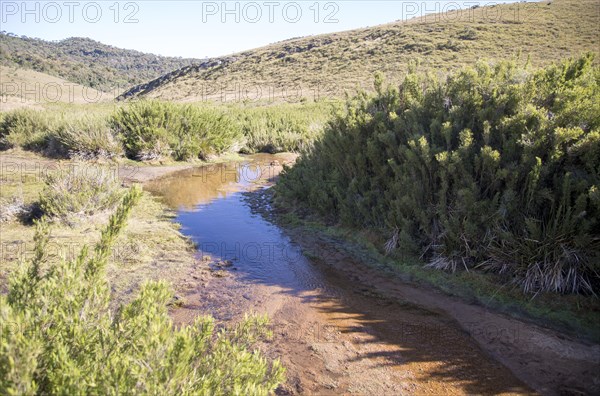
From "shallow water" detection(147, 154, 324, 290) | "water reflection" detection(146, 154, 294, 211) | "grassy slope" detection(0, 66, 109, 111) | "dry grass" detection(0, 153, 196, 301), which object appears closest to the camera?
"dry grass" detection(0, 153, 196, 301)

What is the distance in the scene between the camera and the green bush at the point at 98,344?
1672 millimetres

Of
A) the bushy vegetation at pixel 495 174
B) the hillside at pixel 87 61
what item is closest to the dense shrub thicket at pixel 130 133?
the bushy vegetation at pixel 495 174

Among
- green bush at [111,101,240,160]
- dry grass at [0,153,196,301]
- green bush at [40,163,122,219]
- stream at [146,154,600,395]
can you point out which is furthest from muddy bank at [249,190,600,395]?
green bush at [111,101,240,160]

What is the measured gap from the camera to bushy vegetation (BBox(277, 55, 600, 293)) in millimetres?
4660

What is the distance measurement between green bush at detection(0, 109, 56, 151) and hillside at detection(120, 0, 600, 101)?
26976mm

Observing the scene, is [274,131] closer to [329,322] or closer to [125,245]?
[125,245]

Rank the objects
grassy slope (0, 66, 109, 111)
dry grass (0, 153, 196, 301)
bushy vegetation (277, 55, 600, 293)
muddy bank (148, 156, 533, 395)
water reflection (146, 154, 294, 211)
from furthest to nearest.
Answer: grassy slope (0, 66, 109, 111), water reflection (146, 154, 294, 211), dry grass (0, 153, 196, 301), bushy vegetation (277, 55, 600, 293), muddy bank (148, 156, 533, 395)

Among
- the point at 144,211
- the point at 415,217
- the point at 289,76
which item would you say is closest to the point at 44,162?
the point at 144,211

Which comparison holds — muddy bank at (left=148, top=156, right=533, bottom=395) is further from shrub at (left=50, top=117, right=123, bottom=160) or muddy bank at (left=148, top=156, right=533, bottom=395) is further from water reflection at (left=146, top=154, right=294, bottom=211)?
shrub at (left=50, top=117, right=123, bottom=160)

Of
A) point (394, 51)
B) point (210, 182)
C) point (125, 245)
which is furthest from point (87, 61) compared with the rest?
point (125, 245)

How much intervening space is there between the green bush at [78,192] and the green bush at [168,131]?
665 centimetres

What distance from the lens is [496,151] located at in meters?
5.17

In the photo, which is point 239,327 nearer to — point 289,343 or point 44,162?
point 289,343

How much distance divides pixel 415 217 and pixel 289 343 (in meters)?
3.09
